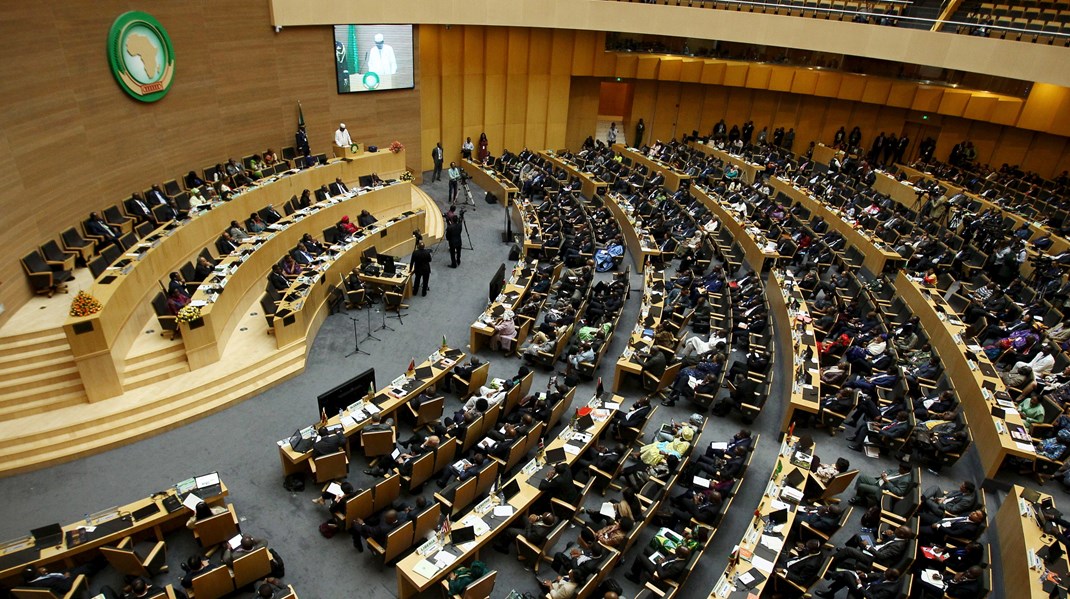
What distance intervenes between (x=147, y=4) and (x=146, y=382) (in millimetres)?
8787

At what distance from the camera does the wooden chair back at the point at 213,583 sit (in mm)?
6898

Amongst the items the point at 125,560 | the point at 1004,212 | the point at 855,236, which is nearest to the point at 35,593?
the point at 125,560

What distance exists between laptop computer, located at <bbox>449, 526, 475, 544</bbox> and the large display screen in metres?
A: 16.0

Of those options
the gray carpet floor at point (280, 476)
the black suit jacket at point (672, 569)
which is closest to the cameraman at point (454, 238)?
the gray carpet floor at point (280, 476)

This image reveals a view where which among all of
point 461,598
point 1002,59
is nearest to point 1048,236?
point 1002,59

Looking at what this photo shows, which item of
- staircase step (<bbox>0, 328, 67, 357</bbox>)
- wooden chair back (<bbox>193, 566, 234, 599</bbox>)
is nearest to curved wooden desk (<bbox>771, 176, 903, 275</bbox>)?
wooden chair back (<bbox>193, 566, 234, 599</bbox>)

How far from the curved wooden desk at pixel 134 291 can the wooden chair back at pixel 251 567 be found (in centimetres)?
457

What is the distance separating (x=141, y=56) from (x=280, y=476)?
10.3 metres

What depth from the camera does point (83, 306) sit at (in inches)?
364

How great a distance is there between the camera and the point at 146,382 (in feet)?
33.8

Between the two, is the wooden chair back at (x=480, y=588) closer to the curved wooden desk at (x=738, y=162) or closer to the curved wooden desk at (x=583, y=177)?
the curved wooden desk at (x=583, y=177)

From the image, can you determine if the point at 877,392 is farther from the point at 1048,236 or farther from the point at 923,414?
the point at 1048,236

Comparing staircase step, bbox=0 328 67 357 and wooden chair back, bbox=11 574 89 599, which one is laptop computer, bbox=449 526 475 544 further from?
staircase step, bbox=0 328 67 357

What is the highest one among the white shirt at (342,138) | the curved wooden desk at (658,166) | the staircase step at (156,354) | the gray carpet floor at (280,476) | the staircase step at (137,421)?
the white shirt at (342,138)
